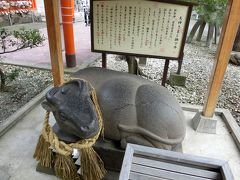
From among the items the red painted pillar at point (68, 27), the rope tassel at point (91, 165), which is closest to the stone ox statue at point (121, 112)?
the rope tassel at point (91, 165)

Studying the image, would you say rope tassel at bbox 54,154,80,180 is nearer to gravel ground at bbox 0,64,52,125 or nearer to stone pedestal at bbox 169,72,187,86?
gravel ground at bbox 0,64,52,125

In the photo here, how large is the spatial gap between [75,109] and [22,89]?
2.62 m

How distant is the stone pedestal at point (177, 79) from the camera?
393 centimetres

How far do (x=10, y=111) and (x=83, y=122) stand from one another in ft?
6.92

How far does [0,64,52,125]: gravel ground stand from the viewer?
3.14 meters

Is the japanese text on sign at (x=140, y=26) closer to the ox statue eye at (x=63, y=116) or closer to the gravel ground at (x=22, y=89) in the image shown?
the ox statue eye at (x=63, y=116)

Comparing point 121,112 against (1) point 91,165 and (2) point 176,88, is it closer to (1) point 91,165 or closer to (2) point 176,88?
(1) point 91,165

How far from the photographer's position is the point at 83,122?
1.41 metres

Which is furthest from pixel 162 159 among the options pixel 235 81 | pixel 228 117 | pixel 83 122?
pixel 235 81

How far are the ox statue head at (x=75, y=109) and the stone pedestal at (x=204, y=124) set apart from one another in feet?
5.31

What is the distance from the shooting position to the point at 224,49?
7.18 ft

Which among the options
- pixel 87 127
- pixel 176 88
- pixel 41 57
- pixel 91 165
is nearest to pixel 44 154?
pixel 91 165

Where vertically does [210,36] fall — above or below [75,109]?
below

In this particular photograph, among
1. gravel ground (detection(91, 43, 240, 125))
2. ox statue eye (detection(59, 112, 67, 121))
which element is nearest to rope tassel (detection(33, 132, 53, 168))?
ox statue eye (detection(59, 112, 67, 121))
